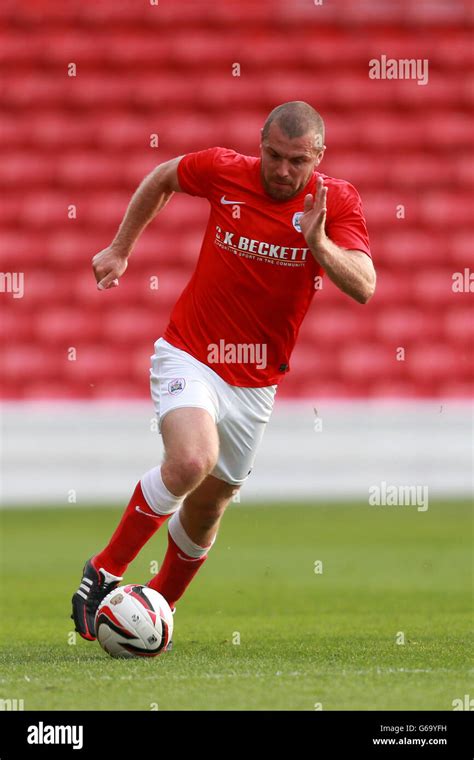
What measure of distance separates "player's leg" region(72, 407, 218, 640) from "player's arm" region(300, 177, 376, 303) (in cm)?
73

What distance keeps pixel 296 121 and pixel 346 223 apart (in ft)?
1.42

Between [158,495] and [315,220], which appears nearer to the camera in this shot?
[315,220]

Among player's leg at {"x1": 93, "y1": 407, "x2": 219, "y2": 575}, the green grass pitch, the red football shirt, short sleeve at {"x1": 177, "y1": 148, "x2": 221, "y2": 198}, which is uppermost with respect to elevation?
short sleeve at {"x1": 177, "y1": 148, "x2": 221, "y2": 198}

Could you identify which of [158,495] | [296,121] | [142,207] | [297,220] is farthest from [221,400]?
[296,121]

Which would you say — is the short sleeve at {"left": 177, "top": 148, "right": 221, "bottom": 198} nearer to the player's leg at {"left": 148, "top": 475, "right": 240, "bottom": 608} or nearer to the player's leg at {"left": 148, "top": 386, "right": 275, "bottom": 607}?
the player's leg at {"left": 148, "top": 386, "right": 275, "bottom": 607}

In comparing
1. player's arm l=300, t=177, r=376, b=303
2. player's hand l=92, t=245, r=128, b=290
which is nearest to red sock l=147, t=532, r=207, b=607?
player's hand l=92, t=245, r=128, b=290

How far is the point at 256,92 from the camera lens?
1329cm

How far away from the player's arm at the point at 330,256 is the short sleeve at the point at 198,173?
727 millimetres

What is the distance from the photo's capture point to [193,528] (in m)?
5.60

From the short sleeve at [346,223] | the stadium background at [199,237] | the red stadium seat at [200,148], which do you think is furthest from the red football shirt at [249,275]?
the red stadium seat at [200,148]

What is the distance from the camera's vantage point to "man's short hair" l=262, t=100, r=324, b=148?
507 cm

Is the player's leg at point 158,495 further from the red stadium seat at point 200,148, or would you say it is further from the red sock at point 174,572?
the red stadium seat at point 200,148

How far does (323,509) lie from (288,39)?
4699 millimetres

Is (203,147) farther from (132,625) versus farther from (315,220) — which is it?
(132,625)
